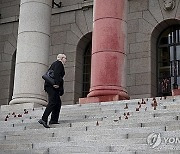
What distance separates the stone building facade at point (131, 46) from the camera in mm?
22375

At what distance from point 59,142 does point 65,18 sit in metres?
15.4

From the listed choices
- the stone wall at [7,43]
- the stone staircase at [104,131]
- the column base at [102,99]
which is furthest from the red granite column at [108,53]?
the stone wall at [7,43]

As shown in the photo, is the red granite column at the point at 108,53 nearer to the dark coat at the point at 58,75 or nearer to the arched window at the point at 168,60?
the dark coat at the point at 58,75

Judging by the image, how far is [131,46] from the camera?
22.9 metres

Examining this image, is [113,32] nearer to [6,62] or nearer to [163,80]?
[163,80]

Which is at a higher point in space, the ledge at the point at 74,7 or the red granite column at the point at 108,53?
the ledge at the point at 74,7

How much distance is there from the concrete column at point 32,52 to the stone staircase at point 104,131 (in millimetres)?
3236

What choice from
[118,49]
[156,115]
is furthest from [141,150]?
[118,49]

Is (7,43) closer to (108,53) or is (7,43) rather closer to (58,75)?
(108,53)

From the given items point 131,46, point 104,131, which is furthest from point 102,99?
point 131,46

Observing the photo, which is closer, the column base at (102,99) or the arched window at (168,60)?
the column base at (102,99)

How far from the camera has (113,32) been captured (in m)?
16.8

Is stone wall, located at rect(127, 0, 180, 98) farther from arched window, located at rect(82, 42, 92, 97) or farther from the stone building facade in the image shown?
arched window, located at rect(82, 42, 92, 97)

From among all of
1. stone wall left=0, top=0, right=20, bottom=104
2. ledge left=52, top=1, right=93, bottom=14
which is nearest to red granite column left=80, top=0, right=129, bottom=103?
ledge left=52, top=1, right=93, bottom=14
